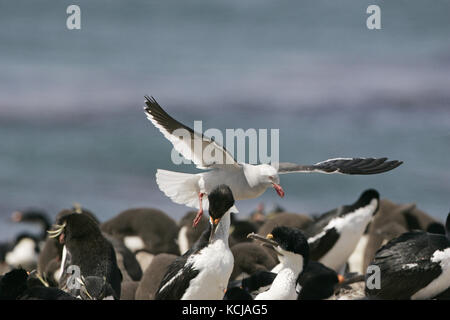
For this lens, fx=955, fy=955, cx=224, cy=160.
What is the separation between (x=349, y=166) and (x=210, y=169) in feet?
5.38

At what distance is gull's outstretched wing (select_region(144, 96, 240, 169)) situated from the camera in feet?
32.4

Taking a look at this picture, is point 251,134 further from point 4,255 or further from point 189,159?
point 4,255

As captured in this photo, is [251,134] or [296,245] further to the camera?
[251,134]

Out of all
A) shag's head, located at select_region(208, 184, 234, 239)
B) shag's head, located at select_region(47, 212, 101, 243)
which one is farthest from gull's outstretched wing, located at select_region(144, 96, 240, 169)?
shag's head, located at select_region(208, 184, 234, 239)

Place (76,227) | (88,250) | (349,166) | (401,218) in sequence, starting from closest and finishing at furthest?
(88,250) → (76,227) → (349,166) → (401,218)

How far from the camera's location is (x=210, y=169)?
10.8m

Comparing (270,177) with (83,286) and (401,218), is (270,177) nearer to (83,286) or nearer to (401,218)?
(83,286)

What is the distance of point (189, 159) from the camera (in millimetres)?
10281

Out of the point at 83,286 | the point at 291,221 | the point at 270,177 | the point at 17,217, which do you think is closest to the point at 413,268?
the point at 270,177

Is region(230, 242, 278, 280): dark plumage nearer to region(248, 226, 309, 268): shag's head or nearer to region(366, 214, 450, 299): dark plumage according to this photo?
region(366, 214, 450, 299): dark plumage

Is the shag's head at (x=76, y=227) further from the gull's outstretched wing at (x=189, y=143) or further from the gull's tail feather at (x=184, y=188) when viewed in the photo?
the gull's outstretched wing at (x=189, y=143)

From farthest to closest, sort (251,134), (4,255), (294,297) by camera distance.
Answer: (4,255) → (251,134) → (294,297)
